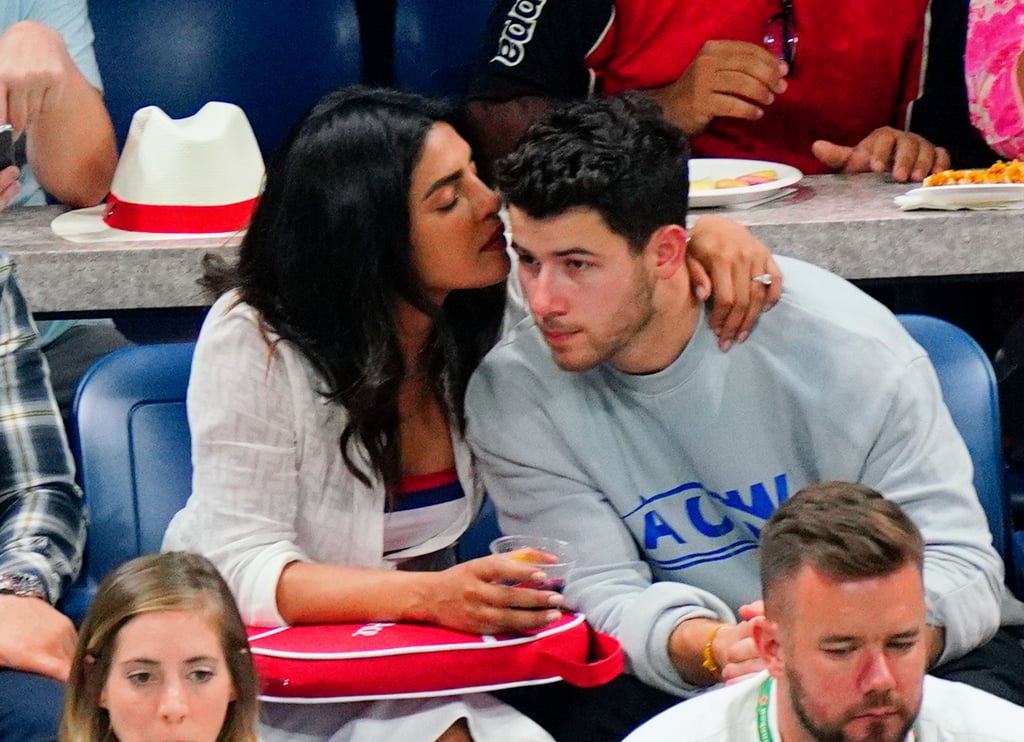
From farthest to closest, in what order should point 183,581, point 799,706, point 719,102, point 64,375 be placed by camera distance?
point 719,102
point 64,375
point 183,581
point 799,706

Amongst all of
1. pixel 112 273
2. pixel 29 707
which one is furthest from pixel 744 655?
pixel 112 273

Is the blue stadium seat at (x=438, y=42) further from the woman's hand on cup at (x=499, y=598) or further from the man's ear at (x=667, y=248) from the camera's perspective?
the woman's hand on cup at (x=499, y=598)

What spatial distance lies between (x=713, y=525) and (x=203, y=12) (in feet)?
5.69

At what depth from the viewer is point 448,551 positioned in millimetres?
2385

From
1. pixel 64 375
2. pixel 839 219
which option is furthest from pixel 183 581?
pixel 839 219

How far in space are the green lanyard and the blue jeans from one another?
79 centimetres

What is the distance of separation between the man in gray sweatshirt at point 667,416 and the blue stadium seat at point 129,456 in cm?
45

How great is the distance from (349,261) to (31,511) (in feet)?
1.81

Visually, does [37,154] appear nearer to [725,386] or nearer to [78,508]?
[78,508]

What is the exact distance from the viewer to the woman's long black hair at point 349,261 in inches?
88.5

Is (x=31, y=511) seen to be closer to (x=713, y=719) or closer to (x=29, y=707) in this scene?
(x=29, y=707)

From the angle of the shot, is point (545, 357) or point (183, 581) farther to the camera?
point (545, 357)

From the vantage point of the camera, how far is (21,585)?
87.0 inches

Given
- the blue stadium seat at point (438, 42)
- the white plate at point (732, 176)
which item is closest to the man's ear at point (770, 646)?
the white plate at point (732, 176)
